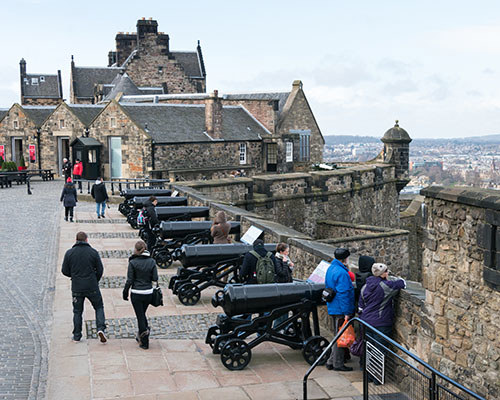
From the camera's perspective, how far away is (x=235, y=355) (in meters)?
8.06

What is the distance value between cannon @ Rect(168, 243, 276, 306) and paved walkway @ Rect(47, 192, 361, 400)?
0.29 meters

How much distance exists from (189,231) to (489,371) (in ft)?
26.5

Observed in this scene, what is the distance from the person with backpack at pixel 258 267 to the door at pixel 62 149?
105 ft

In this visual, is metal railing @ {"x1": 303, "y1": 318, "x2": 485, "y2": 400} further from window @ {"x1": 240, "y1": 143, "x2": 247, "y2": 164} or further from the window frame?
window @ {"x1": 240, "y1": 143, "x2": 247, "y2": 164}

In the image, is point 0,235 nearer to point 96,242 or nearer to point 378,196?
point 96,242

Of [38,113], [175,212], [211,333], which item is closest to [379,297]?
[211,333]

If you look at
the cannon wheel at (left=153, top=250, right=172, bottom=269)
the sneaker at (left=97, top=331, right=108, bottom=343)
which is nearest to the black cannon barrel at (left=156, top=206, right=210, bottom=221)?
the cannon wheel at (left=153, top=250, right=172, bottom=269)

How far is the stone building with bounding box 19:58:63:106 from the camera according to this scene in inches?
2847

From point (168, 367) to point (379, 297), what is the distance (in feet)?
8.85

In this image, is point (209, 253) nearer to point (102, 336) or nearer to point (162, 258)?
point (102, 336)

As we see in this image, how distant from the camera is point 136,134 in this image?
3325 cm

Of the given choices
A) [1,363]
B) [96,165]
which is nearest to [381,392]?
[1,363]

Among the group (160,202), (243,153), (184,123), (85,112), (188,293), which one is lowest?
(188,293)

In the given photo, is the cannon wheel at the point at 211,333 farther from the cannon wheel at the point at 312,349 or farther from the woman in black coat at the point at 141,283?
the cannon wheel at the point at 312,349
